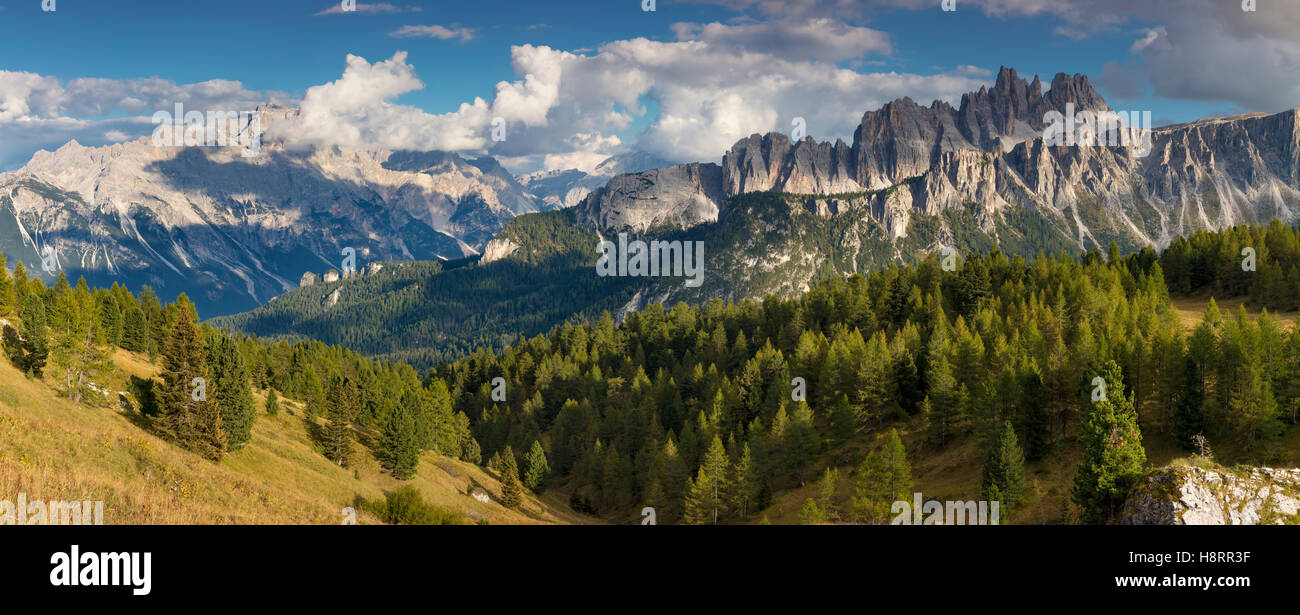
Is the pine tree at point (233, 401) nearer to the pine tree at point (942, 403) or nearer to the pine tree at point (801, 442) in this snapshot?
the pine tree at point (801, 442)

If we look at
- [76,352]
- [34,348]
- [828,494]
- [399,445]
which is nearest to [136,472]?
[76,352]

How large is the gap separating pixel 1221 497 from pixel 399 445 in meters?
75.2

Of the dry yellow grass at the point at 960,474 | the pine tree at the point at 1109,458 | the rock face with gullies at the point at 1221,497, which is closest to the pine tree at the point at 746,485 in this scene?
the dry yellow grass at the point at 960,474

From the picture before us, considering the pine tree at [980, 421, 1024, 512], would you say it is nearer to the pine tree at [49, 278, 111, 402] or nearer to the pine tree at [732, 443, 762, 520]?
the pine tree at [732, 443, 762, 520]

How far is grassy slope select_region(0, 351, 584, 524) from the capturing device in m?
23.8

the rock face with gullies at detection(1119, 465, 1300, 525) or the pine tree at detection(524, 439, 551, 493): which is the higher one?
the rock face with gullies at detection(1119, 465, 1300, 525)

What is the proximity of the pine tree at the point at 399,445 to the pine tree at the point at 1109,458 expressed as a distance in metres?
67.1

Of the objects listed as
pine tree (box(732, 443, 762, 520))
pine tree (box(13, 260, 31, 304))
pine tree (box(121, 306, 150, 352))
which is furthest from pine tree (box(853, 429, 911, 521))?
pine tree (box(13, 260, 31, 304))

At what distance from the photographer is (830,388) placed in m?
96.4

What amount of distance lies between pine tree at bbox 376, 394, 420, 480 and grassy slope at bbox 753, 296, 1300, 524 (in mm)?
41242

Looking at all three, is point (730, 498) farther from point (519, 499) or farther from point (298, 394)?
point (298, 394)
